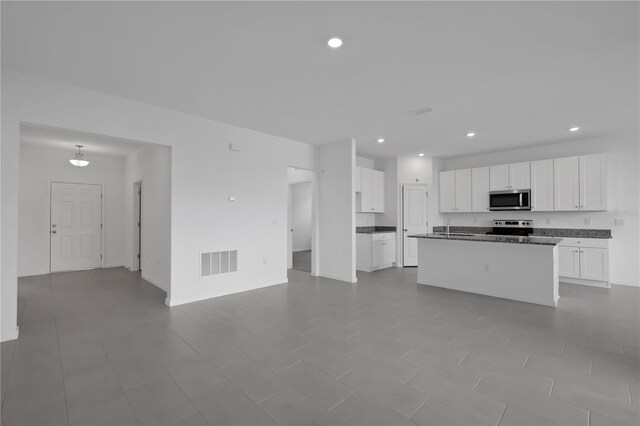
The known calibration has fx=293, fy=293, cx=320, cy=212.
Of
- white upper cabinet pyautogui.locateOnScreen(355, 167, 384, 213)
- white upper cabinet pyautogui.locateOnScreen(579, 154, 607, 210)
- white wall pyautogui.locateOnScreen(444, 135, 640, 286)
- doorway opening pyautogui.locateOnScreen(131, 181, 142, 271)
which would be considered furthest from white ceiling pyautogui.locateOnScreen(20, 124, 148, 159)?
white wall pyautogui.locateOnScreen(444, 135, 640, 286)

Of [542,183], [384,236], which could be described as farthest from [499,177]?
[384,236]

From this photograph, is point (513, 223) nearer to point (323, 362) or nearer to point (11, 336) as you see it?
point (323, 362)

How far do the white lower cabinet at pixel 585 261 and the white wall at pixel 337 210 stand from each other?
4.10 m

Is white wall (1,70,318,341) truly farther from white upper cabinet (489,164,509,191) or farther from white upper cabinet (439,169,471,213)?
white upper cabinet (489,164,509,191)

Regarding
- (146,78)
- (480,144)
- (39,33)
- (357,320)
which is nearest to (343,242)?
(357,320)

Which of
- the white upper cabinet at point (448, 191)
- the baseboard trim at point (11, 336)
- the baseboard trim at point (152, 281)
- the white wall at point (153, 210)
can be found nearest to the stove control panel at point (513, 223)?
the white upper cabinet at point (448, 191)

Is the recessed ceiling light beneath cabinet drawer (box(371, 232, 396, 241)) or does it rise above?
above

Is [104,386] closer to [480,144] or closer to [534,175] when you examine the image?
[480,144]

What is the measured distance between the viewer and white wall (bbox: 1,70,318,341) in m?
3.04

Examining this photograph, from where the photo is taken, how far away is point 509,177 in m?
6.48

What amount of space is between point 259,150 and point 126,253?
4.69m

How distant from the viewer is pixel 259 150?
5.27 meters

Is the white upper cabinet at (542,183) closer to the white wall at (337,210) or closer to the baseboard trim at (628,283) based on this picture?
the baseboard trim at (628,283)

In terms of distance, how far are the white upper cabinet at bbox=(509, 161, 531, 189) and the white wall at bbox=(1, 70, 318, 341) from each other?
144 inches
